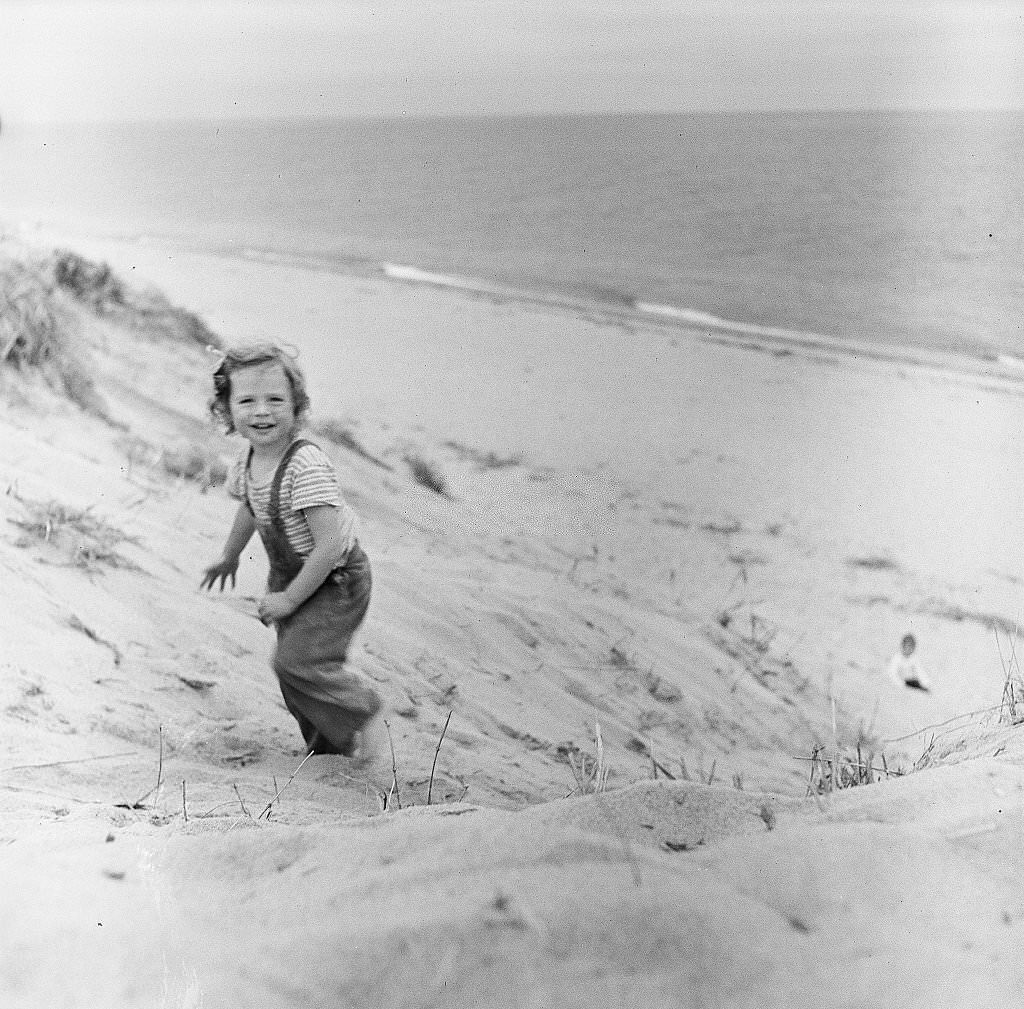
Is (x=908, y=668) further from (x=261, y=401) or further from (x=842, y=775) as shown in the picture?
(x=261, y=401)

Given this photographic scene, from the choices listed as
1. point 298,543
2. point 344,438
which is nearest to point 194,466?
point 344,438

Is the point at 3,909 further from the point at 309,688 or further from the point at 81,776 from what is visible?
the point at 309,688

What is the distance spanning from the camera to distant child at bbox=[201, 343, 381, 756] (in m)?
1.85

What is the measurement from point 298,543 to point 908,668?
7.34 ft

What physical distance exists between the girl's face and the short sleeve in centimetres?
7

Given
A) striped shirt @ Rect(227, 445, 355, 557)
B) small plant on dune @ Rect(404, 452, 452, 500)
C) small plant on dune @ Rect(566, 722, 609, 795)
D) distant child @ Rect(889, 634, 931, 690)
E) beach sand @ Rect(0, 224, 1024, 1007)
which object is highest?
striped shirt @ Rect(227, 445, 355, 557)

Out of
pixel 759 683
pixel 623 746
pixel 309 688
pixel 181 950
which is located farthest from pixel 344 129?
pixel 181 950

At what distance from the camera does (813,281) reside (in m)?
7.00

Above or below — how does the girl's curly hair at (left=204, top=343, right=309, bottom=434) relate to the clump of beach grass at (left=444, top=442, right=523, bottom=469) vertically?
above

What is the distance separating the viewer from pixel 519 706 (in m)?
2.48

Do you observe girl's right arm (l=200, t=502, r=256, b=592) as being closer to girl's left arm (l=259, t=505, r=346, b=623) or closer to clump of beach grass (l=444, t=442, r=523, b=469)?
girl's left arm (l=259, t=505, r=346, b=623)

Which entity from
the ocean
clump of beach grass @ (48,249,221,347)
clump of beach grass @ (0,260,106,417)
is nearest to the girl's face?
the ocean

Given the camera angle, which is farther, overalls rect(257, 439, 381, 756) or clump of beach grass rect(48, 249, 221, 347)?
clump of beach grass rect(48, 249, 221, 347)

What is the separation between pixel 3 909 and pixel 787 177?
163 inches
